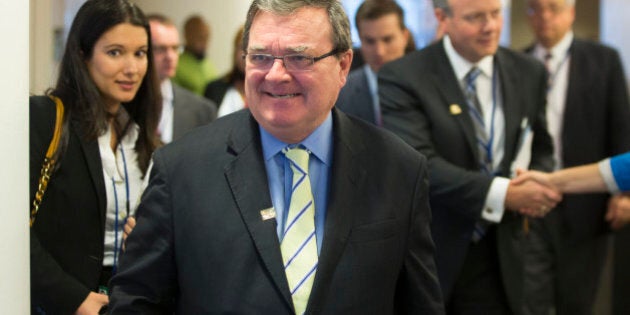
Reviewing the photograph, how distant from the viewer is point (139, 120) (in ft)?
11.5

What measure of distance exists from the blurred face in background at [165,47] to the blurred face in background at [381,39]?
1299 mm

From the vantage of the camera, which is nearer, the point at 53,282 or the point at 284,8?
the point at 284,8

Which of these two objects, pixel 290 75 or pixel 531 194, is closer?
pixel 290 75

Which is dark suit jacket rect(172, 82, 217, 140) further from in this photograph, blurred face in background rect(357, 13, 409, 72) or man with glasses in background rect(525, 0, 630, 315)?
man with glasses in background rect(525, 0, 630, 315)

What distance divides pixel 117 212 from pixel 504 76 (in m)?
1.74

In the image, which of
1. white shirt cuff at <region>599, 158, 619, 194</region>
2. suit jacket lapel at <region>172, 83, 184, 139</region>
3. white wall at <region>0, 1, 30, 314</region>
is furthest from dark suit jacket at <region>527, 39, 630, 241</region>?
white wall at <region>0, 1, 30, 314</region>

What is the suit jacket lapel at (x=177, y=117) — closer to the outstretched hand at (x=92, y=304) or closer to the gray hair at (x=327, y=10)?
the outstretched hand at (x=92, y=304)

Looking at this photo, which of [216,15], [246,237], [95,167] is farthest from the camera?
[216,15]

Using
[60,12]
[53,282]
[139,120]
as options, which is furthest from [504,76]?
[60,12]

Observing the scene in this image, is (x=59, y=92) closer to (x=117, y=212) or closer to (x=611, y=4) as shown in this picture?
(x=117, y=212)

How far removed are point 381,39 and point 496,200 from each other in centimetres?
155

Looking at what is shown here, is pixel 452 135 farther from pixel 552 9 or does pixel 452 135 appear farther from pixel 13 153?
pixel 552 9

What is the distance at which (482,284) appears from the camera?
3787 mm

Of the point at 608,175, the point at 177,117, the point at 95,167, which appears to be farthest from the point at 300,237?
the point at 177,117
